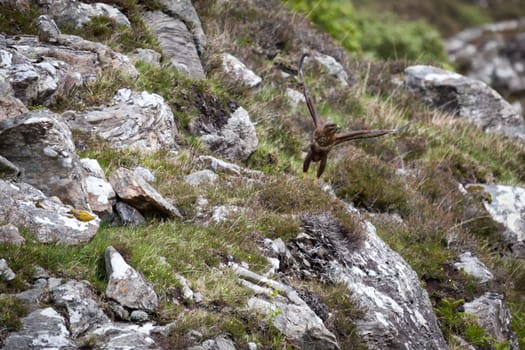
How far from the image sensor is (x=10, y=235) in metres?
5.32

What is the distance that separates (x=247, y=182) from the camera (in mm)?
8156

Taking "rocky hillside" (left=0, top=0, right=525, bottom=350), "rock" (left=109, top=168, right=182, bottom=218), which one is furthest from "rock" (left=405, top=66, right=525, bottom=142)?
"rock" (left=109, top=168, right=182, bottom=218)

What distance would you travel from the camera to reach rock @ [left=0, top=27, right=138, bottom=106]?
25.0ft

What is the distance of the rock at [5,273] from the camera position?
496cm

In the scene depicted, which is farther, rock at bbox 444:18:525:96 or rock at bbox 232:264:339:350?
rock at bbox 444:18:525:96

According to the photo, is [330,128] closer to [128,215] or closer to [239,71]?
[128,215]

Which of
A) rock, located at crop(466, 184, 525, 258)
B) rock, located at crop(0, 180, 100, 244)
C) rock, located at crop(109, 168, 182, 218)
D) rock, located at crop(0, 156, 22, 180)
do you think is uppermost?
rock, located at crop(0, 156, 22, 180)

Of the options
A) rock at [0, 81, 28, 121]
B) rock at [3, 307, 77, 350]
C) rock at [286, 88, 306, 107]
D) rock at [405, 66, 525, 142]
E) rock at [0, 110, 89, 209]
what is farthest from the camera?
rock at [405, 66, 525, 142]

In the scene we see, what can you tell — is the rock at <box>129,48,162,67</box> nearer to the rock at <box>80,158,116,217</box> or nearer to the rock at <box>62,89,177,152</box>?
the rock at <box>62,89,177,152</box>

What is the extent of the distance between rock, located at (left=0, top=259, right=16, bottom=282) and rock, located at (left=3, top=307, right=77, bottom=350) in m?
0.35

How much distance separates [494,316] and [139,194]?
4.86m

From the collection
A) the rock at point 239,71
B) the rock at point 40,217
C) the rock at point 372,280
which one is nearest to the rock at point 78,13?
the rock at point 239,71

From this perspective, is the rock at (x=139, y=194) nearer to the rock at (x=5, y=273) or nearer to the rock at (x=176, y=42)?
the rock at (x=5, y=273)

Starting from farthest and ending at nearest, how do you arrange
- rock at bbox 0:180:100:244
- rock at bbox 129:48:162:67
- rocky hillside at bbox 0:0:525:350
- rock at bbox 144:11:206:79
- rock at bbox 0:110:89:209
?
rock at bbox 144:11:206:79
rock at bbox 129:48:162:67
rock at bbox 0:110:89:209
rock at bbox 0:180:100:244
rocky hillside at bbox 0:0:525:350
